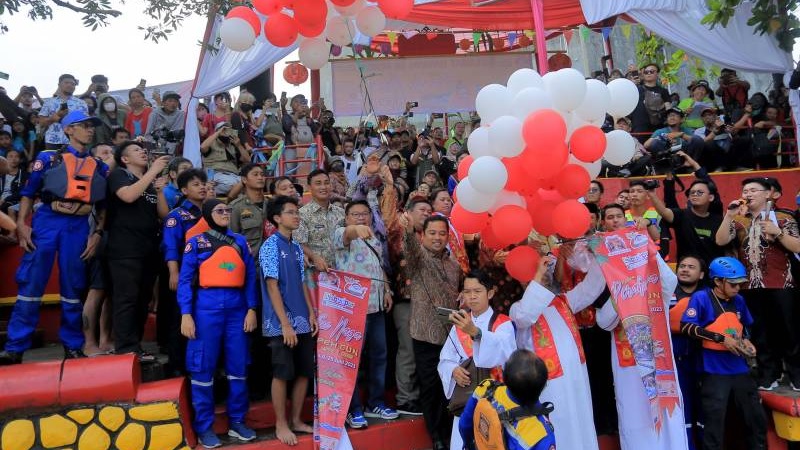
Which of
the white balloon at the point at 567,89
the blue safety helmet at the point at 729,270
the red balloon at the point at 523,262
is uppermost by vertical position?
the white balloon at the point at 567,89

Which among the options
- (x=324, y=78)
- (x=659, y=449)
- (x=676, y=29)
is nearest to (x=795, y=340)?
(x=659, y=449)

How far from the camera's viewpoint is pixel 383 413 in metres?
5.21

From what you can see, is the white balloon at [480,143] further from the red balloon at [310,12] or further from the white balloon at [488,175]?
the red balloon at [310,12]

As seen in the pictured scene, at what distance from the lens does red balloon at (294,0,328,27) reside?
507 centimetres

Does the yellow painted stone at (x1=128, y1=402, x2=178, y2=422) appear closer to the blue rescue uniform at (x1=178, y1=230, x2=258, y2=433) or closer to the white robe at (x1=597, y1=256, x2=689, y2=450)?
the blue rescue uniform at (x1=178, y1=230, x2=258, y2=433)

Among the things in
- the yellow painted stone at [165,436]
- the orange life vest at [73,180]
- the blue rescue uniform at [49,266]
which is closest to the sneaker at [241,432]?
the yellow painted stone at [165,436]

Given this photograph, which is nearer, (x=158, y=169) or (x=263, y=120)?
(x=158, y=169)

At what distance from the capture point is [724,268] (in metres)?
5.13

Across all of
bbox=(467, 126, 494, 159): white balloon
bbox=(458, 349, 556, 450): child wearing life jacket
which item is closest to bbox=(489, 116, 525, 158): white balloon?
bbox=(467, 126, 494, 159): white balloon

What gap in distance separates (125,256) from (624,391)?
352 cm

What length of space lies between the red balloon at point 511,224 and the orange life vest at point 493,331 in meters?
0.52

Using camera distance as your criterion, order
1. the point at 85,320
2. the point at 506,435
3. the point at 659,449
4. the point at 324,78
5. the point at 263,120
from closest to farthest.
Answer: the point at 506,435
the point at 659,449
the point at 85,320
the point at 263,120
the point at 324,78

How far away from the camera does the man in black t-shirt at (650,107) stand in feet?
31.0

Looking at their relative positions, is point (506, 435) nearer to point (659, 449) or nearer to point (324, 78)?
point (659, 449)
